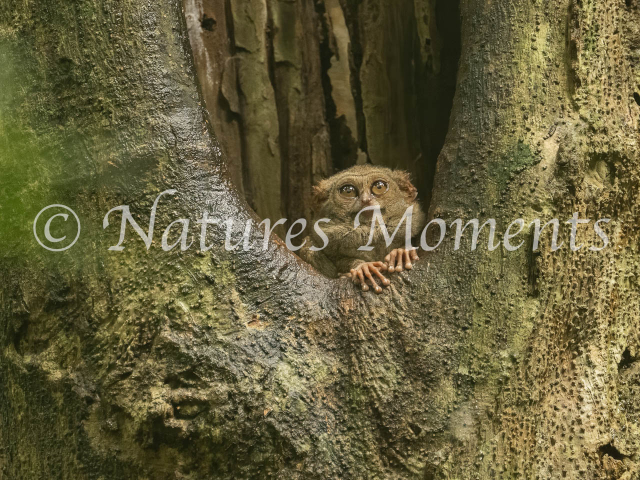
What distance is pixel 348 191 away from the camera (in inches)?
160

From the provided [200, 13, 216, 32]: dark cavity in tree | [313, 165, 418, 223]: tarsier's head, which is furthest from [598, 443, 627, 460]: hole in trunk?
[200, 13, 216, 32]: dark cavity in tree

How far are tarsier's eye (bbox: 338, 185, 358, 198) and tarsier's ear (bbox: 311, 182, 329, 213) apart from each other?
0.10 metres

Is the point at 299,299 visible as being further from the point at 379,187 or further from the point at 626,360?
the point at 379,187

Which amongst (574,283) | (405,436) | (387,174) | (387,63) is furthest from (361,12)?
(405,436)

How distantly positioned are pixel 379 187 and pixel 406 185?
0.18 metres

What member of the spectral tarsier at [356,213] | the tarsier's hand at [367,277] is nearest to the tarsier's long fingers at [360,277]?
the tarsier's hand at [367,277]

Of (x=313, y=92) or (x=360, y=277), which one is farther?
(x=313, y=92)

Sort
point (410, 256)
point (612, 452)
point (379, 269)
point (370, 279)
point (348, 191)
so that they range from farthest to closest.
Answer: point (348, 191) < point (410, 256) < point (379, 269) < point (370, 279) < point (612, 452)

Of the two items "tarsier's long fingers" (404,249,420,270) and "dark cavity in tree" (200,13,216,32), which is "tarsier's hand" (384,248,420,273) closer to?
"tarsier's long fingers" (404,249,420,270)

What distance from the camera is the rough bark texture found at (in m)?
2.39

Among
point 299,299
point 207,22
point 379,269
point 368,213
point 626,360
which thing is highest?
point 207,22

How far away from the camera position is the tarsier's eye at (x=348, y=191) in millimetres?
4047

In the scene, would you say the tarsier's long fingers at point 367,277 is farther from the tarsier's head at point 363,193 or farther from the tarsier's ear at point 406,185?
the tarsier's ear at point 406,185

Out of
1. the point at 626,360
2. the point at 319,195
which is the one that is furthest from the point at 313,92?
the point at 626,360
